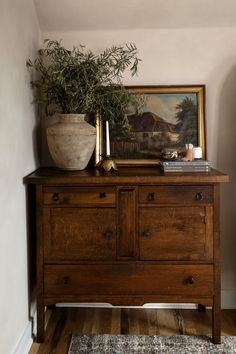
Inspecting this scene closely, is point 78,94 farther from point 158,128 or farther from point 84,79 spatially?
point 158,128

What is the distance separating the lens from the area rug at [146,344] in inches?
87.7

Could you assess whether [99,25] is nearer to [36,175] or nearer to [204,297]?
[36,175]

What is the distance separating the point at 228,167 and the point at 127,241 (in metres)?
0.95

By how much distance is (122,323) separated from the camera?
2.55 meters

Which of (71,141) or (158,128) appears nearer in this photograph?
(71,141)

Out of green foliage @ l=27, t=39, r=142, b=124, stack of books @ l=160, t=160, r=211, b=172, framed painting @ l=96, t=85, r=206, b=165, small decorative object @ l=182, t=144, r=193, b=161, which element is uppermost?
green foliage @ l=27, t=39, r=142, b=124

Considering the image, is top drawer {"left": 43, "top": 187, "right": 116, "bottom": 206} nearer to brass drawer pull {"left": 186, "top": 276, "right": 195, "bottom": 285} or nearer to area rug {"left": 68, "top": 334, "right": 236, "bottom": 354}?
brass drawer pull {"left": 186, "top": 276, "right": 195, "bottom": 285}

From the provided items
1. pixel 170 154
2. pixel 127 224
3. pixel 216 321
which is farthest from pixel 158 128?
pixel 216 321

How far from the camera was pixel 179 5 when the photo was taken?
251 centimetres

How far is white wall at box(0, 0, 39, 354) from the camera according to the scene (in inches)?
73.8

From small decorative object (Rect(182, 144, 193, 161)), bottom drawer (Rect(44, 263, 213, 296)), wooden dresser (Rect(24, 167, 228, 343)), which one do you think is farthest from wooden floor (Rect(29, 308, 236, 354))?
small decorative object (Rect(182, 144, 193, 161))

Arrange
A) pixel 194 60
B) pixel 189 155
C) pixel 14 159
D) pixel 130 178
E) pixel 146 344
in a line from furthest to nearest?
1. pixel 194 60
2. pixel 189 155
3. pixel 146 344
4. pixel 130 178
5. pixel 14 159

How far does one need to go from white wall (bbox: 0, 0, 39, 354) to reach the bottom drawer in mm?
230

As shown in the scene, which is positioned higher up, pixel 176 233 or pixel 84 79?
pixel 84 79
